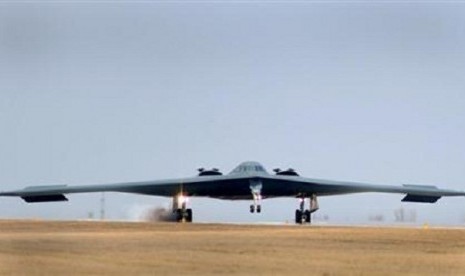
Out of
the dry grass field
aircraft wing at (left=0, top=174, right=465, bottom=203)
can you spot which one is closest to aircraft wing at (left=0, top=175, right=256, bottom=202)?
aircraft wing at (left=0, top=174, right=465, bottom=203)

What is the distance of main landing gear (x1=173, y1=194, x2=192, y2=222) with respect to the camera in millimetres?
61034

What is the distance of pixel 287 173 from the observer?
67500 mm

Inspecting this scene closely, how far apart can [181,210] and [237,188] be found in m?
5.13

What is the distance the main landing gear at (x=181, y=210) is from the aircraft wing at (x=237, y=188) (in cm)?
54

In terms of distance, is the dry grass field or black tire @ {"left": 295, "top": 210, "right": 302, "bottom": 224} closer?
the dry grass field

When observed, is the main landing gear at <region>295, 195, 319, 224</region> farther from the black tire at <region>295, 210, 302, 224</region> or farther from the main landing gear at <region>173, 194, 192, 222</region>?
the main landing gear at <region>173, 194, 192, 222</region>

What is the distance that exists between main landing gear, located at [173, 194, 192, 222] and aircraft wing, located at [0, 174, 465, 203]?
536 millimetres

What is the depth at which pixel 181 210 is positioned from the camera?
62.6 meters

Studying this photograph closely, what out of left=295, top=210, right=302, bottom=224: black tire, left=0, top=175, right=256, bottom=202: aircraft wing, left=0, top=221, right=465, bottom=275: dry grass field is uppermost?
left=0, top=175, right=256, bottom=202: aircraft wing

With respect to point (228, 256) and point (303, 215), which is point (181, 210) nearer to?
point (303, 215)

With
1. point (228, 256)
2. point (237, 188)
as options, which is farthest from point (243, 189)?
point (228, 256)

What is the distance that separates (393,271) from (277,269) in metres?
2.50

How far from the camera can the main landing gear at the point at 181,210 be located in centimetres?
6103

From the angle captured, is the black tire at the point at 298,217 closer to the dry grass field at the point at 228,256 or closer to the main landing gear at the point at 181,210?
the main landing gear at the point at 181,210
